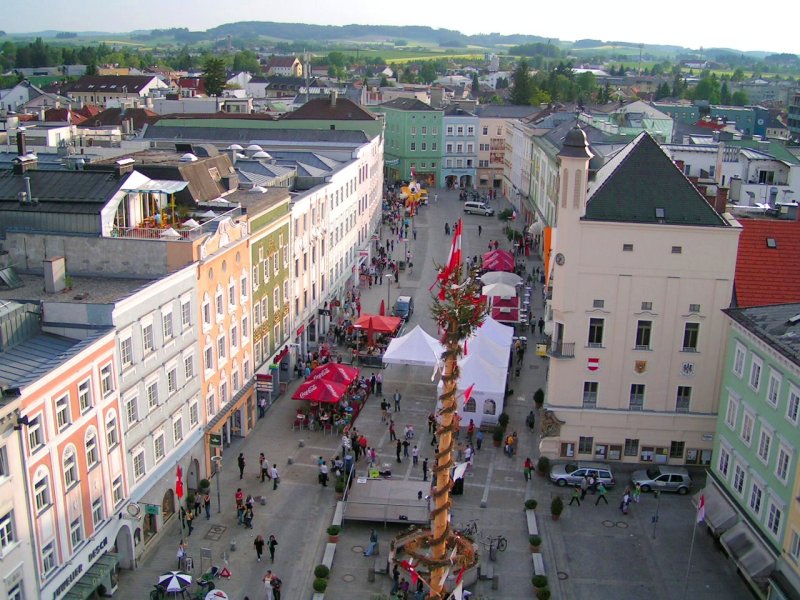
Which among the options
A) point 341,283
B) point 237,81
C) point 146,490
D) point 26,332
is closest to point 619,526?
point 146,490

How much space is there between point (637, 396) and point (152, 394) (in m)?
21.7

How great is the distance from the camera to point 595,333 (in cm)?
3853

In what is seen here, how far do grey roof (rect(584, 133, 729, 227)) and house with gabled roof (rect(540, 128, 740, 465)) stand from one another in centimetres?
5

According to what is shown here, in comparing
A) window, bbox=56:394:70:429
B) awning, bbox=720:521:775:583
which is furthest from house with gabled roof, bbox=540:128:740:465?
window, bbox=56:394:70:429

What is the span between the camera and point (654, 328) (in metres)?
38.0

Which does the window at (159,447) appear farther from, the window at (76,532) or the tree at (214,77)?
the tree at (214,77)

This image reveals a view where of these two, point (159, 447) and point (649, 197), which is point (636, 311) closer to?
point (649, 197)

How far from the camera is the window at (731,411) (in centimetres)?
3241

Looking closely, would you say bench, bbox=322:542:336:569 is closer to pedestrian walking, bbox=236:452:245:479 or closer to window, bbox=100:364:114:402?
pedestrian walking, bbox=236:452:245:479

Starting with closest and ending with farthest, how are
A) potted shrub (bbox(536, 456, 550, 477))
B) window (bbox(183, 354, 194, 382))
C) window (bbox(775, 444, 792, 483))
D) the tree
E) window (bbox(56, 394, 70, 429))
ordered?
window (bbox(56, 394, 70, 429)) → window (bbox(775, 444, 792, 483)) → window (bbox(183, 354, 194, 382)) → potted shrub (bbox(536, 456, 550, 477)) → the tree

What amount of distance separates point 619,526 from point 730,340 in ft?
28.6

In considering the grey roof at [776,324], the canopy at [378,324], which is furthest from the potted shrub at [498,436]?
the canopy at [378,324]

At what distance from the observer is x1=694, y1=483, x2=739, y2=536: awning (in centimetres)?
3222

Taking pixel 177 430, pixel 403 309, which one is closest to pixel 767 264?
pixel 403 309
